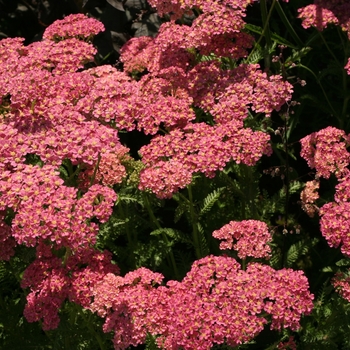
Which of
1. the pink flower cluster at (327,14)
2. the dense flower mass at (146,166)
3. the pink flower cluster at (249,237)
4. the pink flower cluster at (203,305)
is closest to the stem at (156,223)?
the dense flower mass at (146,166)

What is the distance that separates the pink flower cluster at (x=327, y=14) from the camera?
4.17 meters

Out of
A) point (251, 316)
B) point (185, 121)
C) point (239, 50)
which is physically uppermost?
point (239, 50)

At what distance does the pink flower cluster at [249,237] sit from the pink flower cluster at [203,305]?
133 millimetres

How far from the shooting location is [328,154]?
3746 mm

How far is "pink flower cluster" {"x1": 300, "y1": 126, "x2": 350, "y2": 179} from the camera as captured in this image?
3.72m

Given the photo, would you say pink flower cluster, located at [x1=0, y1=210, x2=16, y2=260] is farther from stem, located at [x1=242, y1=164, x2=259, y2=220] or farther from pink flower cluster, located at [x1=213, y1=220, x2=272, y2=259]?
stem, located at [x1=242, y1=164, x2=259, y2=220]

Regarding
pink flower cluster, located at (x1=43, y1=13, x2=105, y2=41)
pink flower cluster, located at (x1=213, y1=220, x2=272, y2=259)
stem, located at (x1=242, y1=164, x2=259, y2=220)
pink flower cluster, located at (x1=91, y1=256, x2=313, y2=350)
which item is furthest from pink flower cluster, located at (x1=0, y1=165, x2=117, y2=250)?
pink flower cluster, located at (x1=43, y1=13, x2=105, y2=41)

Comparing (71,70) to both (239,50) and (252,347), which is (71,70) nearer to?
(239,50)

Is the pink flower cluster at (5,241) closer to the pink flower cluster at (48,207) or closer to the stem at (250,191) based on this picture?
the pink flower cluster at (48,207)

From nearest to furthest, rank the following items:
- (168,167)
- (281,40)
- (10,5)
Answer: (168,167) < (281,40) < (10,5)

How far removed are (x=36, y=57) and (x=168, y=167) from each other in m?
1.19

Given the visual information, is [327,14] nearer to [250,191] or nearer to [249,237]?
[250,191]

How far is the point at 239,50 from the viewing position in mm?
4098

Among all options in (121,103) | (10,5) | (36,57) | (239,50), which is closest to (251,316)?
(121,103)
